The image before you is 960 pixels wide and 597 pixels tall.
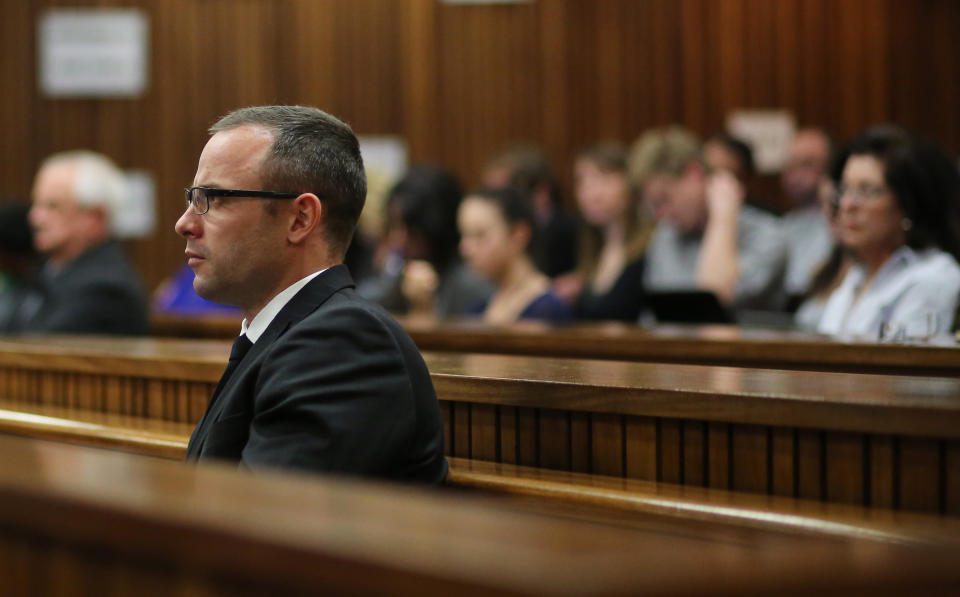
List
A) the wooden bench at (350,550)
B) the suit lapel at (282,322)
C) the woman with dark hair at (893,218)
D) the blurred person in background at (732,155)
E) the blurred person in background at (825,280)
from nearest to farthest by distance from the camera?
the wooden bench at (350,550)
the suit lapel at (282,322)
the woman with dark hair at (893,218)
the blurred person in background at (825,280)
the blurred person in background at (732,155)

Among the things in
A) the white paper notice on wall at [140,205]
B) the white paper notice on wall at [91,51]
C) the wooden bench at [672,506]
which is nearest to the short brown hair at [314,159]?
the wooden bench at [672,506]

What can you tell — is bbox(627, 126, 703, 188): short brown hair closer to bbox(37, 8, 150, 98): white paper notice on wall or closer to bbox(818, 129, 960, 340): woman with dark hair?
bbox(818, 129, 960, 340): woman with dark hair

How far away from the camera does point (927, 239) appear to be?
2941 millimetres

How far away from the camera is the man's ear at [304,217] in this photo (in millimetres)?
1791

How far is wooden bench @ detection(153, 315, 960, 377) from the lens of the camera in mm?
2346

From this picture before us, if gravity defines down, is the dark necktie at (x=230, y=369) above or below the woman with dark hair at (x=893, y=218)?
below

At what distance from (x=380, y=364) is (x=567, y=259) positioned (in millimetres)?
3806

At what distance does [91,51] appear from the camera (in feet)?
20.9

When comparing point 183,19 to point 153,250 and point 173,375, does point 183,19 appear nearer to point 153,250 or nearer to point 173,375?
point 153,250

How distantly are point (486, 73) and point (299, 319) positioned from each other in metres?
4.80

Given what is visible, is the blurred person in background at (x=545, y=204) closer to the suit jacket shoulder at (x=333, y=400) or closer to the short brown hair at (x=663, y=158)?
the short brown hair at (x=663, y=158)

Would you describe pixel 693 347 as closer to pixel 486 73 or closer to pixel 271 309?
pixel 271 309

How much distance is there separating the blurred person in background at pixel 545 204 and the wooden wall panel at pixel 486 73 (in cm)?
97

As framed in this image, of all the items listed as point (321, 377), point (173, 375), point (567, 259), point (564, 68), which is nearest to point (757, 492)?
point (321, 377)
